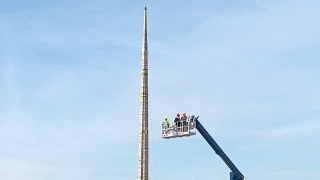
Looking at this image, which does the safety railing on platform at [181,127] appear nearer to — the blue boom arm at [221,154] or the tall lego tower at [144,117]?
the blue boom arm at [221,154]

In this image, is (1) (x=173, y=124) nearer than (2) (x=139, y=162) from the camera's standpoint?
Yes

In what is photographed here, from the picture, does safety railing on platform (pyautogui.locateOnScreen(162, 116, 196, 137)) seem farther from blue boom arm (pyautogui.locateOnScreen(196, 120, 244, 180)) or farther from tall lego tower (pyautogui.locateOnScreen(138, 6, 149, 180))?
tall lego tower (pyautogui.locateOnScreen(138, 6, 149, 180))

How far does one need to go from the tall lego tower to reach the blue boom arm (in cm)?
1816

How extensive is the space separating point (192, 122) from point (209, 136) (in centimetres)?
733

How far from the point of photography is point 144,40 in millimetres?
108562

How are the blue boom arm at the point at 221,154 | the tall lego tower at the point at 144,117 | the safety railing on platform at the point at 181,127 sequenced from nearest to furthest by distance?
the safety railing on platform at the point at 181,127 < the blue boom arm at the point at 221,154 < the tall lego tower at the point at 144,117

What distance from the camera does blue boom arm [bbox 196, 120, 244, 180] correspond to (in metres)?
83.4

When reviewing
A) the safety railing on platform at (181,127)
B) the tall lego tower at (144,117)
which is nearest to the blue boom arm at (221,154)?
the safety railing on platform at (181,127)

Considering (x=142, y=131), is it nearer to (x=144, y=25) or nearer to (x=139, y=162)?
(x=139, y=162)

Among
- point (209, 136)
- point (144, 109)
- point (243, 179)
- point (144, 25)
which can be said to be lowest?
point (243, 179)

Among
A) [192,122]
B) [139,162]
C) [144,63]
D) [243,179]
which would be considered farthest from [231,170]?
[144,63]

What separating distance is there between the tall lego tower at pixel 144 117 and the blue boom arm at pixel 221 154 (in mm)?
18156

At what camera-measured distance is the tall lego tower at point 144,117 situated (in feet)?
330

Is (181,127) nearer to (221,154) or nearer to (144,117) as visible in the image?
(221,154)
